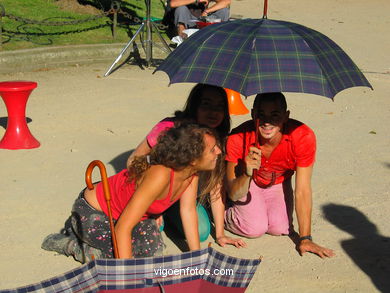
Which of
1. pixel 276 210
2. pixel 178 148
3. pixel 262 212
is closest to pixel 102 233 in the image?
pixel 178 148

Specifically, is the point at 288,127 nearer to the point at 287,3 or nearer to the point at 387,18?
the point at 387,18

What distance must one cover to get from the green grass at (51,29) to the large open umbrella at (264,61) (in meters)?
5.55

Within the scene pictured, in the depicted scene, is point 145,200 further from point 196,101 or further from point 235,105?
point 235,105

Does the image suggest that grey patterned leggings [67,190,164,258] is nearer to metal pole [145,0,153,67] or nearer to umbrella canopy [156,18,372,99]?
umbrella canopy [156,18,372,99]

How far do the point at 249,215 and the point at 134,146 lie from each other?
1892 millimetres

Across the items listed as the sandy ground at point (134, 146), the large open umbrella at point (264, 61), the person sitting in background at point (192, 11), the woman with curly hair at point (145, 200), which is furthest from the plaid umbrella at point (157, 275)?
the person sitting in background at point (192, 11)

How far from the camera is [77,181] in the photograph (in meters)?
5.14

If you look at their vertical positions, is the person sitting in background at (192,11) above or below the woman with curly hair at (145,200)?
below

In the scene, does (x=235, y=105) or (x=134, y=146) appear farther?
(x=235, y=105)

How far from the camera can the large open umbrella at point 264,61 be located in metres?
3.62

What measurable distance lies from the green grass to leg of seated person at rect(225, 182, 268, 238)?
539cm

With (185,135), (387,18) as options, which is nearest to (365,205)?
(185,135)

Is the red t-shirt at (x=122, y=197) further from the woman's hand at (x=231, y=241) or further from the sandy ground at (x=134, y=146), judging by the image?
the woman's hand at (x=231, y=241)

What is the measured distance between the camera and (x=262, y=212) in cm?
439
